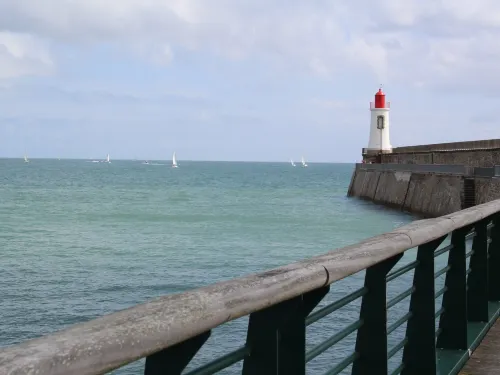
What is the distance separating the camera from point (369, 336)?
2.85 meters

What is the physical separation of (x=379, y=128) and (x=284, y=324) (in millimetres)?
53641

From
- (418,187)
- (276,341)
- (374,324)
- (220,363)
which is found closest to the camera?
(220,363)

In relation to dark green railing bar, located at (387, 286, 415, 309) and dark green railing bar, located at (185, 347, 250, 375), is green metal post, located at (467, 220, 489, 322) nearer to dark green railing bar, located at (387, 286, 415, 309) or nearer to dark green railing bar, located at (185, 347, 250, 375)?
dark green railing bar, located at (387, 286, 415, 309)

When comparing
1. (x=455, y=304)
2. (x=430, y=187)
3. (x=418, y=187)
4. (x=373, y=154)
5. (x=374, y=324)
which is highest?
(x=373, y=154)

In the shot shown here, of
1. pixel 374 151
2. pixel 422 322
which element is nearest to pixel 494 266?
pixel 422 322

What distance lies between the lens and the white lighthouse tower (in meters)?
54.7

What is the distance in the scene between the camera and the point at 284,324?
2.07 m

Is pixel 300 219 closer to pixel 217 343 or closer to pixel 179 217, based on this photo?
pixel 179 217

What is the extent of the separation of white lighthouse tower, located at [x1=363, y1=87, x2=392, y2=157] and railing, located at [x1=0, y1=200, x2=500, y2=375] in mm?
51210

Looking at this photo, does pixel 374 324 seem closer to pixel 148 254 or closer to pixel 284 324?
pixel 284 324

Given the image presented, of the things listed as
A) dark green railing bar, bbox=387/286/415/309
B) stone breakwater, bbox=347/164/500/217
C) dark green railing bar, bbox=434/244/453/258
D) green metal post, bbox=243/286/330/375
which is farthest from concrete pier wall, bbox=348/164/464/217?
green metal post, bbox=243/286/330/375

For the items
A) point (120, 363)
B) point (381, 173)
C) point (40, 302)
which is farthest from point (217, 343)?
point (381, 173)

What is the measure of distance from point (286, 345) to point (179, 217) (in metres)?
39.2

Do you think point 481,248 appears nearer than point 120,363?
No
